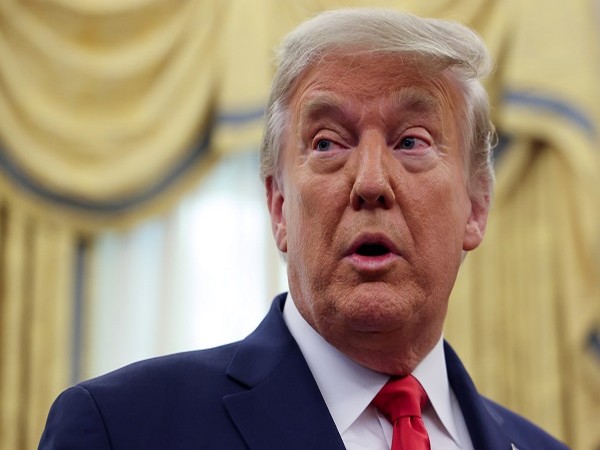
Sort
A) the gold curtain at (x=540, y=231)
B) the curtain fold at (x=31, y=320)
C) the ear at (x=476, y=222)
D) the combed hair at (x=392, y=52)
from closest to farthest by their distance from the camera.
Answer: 1. the combed hair at (x=392, y=52)
2. the ear at (x=476, y=222)
3. the gold curtain at (x=540, y=231)
4. the curtain fold at (x=31, y=320)

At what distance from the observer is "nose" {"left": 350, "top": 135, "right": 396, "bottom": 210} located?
1.68 metres

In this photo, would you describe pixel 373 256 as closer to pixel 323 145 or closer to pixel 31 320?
pixel 323 145

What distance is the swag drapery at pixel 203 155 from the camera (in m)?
4.02

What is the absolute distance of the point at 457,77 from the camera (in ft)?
6.12

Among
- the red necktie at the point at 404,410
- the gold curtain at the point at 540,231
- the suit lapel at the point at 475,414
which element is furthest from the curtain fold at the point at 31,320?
the red necktie at the point at 404,410

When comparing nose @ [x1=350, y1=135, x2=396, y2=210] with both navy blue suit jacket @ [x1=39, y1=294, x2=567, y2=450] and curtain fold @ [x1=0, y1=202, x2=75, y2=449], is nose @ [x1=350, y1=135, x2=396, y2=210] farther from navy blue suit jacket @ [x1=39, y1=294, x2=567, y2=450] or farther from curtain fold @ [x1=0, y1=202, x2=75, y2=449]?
curtain fold @ [x1=0, y1=202, x2=75, y2=449]

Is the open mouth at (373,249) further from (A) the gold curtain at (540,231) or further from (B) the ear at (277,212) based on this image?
(A) the gold curtain at (540,231)

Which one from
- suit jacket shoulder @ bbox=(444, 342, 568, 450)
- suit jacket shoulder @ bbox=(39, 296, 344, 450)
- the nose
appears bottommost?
suit jacket shoulder @ bbox=(444, 342, 568, 450)

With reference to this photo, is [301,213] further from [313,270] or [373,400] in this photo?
[373,400]

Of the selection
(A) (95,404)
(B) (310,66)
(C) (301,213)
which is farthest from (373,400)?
(B) (310,66)

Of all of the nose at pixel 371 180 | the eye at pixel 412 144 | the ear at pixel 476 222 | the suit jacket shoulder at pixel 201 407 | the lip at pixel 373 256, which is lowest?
the suit jacket shoulder at pixel 201 407

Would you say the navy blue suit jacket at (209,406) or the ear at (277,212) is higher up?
the ear at (277,212)

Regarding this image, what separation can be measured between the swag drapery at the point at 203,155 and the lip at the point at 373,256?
238 cm

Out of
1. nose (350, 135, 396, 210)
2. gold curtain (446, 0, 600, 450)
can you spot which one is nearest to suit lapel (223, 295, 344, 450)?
nose (350, 135, 396, 210)
